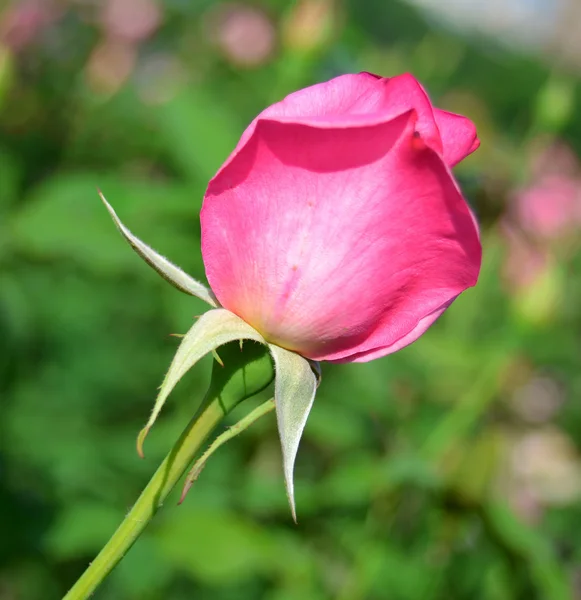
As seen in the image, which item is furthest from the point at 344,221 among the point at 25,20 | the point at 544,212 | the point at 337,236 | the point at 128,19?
the point at 128,19

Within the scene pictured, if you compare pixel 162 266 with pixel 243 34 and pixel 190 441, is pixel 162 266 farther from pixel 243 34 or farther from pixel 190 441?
pixel 243 34

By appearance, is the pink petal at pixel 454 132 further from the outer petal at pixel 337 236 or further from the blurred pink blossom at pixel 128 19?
the blurred pink blossom at pixel 128 19

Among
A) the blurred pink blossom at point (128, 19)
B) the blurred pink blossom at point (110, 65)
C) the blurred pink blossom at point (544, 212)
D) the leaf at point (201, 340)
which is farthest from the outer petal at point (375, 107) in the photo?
the blurred pink blossom at point (128, 19)

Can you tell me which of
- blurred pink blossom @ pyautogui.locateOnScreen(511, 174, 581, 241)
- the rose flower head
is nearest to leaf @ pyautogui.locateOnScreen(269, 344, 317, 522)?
the rose flower head

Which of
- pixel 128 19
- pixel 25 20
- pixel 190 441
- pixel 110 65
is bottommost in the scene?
pixel 110 65

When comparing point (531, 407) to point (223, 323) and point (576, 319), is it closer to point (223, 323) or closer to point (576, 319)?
point (576, 319)

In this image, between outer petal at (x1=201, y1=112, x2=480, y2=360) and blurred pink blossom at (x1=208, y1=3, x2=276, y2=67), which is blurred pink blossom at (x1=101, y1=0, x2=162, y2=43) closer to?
blurred pink blossom at (x1=208, y1=3, x2=276, y2=67)
